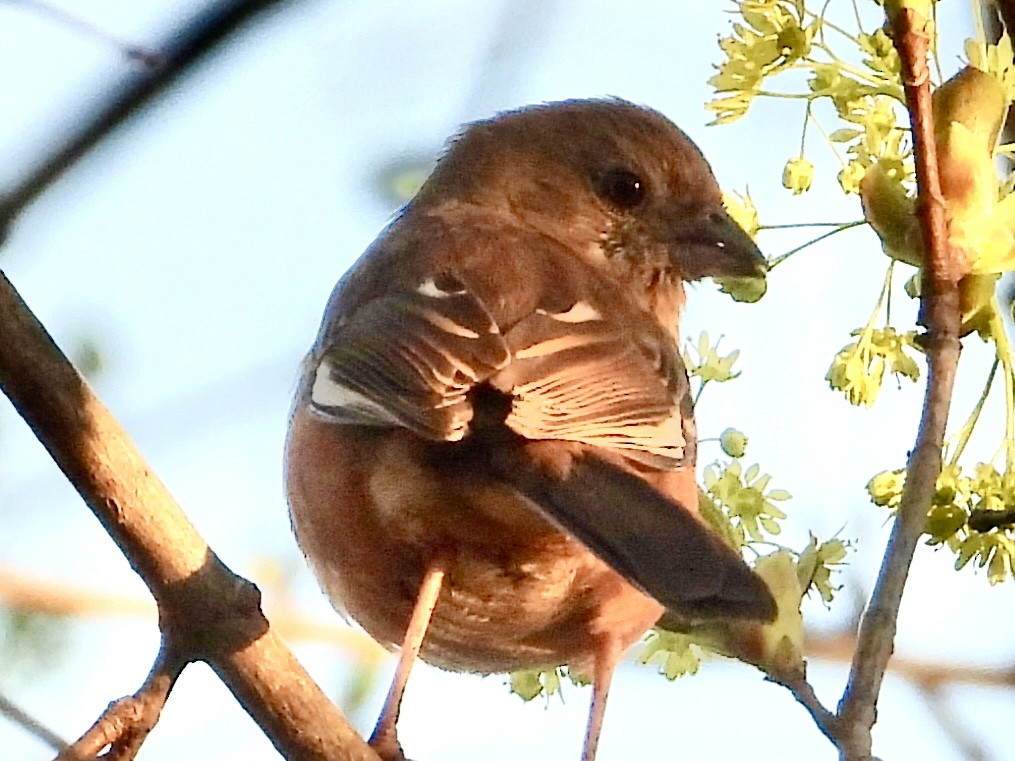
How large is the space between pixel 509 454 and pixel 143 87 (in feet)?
2.47

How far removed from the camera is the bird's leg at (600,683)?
245 cm

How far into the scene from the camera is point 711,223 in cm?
288

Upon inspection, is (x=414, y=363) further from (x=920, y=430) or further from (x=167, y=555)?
(x=920, y=430)

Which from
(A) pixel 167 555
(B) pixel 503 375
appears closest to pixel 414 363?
(B) pixel 503 375

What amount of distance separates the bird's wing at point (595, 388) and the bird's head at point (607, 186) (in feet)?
1.33

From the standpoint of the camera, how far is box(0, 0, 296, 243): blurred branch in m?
2.08

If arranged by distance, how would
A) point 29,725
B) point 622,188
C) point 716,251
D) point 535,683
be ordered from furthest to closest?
point 622,188 < point 716,251 < point 535,683 < point 29,725

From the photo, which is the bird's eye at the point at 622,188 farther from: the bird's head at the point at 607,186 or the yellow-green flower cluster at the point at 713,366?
the yellow-green flower cluster at the point at 713,366

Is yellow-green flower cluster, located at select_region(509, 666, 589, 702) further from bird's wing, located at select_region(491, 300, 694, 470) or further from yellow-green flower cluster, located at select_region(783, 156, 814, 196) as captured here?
yellow-green flower cluster, located at select_region(783, 156, 814, 196)

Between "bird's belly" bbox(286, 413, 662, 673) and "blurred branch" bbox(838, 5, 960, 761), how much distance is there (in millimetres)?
493

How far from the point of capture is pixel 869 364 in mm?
2059

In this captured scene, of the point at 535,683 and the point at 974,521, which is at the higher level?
the point at 974,521

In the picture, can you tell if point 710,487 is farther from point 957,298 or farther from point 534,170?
point 534,170

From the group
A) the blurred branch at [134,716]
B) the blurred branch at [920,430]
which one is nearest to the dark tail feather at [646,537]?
the blurred branch at [920,430]
